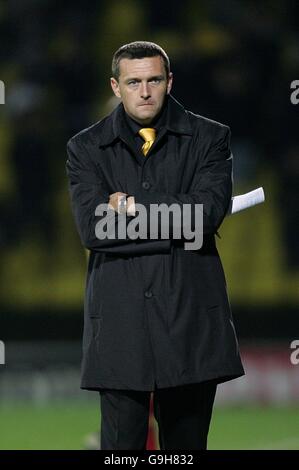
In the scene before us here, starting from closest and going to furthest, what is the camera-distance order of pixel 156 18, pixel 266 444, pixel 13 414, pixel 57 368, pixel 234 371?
1. pixel 234 371
2. pixel 266 444
3. pixel 13 414
4. pixel 57 368
5. pixel 156 18

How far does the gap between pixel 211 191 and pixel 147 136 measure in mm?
258

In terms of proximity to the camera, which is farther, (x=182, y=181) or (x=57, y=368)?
(x=57, y=368)

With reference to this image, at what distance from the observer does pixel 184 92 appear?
962 centimetres

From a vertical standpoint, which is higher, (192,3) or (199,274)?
(192,3)

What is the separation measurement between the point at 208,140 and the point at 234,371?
0.71 metres

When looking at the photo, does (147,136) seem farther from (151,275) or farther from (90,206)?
(151,275)

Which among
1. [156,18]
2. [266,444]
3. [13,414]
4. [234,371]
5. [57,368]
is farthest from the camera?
[156,18]

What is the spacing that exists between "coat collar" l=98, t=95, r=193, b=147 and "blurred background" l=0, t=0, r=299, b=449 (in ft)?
16.1

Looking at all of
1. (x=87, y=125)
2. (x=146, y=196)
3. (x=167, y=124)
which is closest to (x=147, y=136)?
(x=167, y=124)

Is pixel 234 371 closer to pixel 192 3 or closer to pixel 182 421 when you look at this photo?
pixel 182 421

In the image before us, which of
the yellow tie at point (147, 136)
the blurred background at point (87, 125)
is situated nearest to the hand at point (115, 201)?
the yellow tie at point (147, 136)

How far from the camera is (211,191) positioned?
3.92 metres

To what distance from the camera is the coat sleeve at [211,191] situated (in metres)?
3.88
